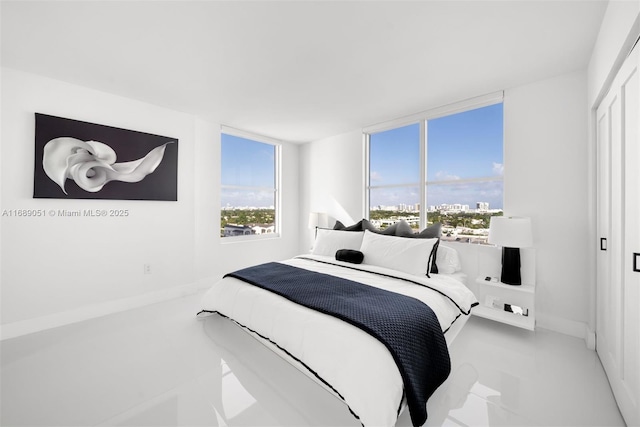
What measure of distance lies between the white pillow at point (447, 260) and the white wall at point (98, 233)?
3116 mm

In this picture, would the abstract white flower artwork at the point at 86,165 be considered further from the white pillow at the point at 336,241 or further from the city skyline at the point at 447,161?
the city skyline at the point at 447,161

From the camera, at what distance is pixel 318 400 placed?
175 cm

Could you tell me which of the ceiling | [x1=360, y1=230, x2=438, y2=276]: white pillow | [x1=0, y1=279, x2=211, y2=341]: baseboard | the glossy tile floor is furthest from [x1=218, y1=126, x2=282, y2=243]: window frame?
[x1=360, y1=230, x2=438, y2=276]: white pillow

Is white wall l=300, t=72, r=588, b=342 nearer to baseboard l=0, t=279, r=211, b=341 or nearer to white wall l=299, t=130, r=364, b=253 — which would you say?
white wall l=299, t=130, r=364, b=253

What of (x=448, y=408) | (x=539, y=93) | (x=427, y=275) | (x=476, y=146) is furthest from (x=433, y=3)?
(x=448, y=408)

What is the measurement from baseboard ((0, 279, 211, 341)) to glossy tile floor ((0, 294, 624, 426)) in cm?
13

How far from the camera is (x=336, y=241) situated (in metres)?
3.69

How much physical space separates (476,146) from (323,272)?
7.97 feet

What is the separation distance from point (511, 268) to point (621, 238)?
3.74 feet

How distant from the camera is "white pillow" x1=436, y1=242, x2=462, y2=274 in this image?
3.04m

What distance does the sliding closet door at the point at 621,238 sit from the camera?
143cm

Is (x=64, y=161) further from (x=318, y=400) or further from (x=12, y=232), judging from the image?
(x=318, y=400)

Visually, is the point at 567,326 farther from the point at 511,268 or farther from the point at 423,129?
the point at 423,129

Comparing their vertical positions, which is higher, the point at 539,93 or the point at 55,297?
the point at 539,93
